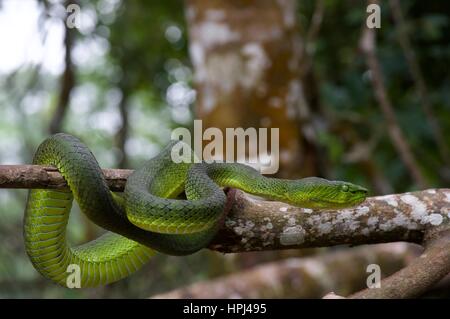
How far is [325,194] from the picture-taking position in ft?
7.68

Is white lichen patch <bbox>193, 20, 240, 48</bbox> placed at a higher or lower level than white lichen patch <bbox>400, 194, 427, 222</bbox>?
higher

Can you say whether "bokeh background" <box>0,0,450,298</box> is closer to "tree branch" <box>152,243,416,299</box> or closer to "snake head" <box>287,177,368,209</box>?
"tree branch" <box>152,243,416,299</box>

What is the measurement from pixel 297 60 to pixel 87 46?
2.68 metres

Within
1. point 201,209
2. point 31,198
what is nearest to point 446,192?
point 201,209

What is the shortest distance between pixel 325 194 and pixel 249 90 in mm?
2053

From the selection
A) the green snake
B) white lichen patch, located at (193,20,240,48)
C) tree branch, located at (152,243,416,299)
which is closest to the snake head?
the green snake

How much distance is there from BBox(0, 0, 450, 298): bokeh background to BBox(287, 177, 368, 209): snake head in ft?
5.43

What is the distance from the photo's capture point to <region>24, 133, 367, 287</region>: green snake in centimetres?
206

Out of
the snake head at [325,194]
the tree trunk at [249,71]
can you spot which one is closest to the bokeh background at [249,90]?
the tree trunk at [249,71]

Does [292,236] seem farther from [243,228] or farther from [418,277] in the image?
[418,277]

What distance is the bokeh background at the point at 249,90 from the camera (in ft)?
14.1

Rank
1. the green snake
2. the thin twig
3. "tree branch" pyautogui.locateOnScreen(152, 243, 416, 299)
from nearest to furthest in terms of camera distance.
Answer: the thin twig → the green snake → "tree branch" pyautogui.locateOnScreen(152, 243, 416, 299)

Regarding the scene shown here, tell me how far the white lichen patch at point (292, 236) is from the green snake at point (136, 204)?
172 millimetres

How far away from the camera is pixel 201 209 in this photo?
6.82 feet
